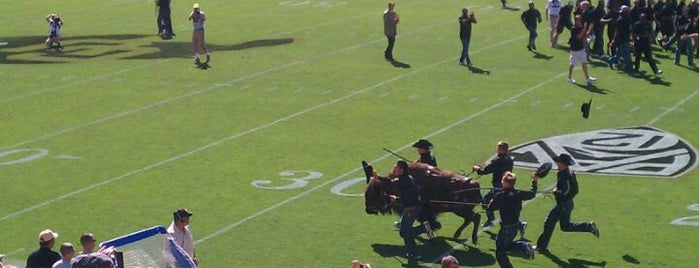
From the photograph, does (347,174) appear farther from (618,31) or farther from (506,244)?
(618,31)

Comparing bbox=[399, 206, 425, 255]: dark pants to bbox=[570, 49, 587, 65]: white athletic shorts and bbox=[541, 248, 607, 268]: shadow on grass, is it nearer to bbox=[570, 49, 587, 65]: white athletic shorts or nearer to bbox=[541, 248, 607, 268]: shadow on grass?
bbox=[541, 248, 607, 268]: shadow on grass

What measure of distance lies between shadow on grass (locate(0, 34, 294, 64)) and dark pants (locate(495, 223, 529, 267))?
66.2 feet

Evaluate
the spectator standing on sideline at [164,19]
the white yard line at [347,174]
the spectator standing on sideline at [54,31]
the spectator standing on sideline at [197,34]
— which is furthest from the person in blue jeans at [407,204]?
the spectator standing on sideline at [164,19]

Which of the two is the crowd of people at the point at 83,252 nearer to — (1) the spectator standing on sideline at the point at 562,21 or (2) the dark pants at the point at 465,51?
(2) the dark pants at the point at 465,51

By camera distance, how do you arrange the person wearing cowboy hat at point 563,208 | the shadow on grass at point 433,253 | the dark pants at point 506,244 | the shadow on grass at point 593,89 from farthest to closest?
the shadow on grass at point 593,89 < the shadow on grass at point 433,253 < the person wearing cowboy hat at point 563,208 < the dark pants at point 506,244

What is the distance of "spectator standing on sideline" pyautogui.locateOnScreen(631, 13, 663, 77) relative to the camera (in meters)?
32.3

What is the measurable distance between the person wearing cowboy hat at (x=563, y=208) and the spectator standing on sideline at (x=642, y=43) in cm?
1412

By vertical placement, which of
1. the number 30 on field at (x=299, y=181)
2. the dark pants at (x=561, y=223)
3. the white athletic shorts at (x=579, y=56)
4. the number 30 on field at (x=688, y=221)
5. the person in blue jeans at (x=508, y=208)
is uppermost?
the person in blue jeans at (x=508, y=208)

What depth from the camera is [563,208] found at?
61.2 feet

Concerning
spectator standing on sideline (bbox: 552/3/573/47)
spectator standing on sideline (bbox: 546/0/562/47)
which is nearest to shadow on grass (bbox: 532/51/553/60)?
spectator standing on sideline (bbox: 552/3/573/47)

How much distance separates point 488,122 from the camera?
91.7ft

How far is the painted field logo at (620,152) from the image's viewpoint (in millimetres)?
23938

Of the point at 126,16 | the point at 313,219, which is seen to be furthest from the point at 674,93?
the point at 126,16

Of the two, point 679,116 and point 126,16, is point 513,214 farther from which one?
point 126,16
